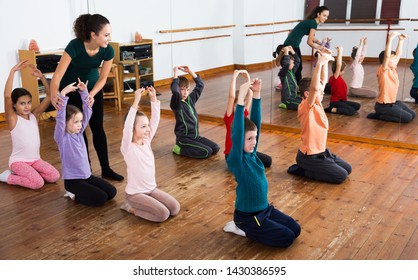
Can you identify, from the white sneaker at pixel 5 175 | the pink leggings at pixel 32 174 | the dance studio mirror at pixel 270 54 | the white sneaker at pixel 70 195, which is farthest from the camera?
the dance studio mirror at pixel 270 54

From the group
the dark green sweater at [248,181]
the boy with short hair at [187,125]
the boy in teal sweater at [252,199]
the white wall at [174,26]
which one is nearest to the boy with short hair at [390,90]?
the white wall at [174,26]

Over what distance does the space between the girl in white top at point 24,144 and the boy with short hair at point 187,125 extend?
1150 millimetres

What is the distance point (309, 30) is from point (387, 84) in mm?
989

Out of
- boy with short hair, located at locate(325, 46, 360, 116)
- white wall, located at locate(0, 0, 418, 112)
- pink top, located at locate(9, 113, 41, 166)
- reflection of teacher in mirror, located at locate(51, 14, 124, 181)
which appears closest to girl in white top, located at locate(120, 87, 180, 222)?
reflection of teacher in mirror, located at locate(51, 14, 124, 181)

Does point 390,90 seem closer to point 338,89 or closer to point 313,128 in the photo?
point 338,89

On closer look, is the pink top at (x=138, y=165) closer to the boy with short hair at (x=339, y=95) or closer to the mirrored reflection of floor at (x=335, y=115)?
the mirrored reflection of floor at (x=335, y=115)

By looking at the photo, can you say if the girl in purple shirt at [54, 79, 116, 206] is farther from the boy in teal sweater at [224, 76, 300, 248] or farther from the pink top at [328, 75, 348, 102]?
the pink top at [328, 75, 348, 102]

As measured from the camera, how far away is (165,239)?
273 cm

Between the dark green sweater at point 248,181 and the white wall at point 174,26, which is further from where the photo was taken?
the white wall at point 174,26

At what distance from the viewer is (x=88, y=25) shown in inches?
124

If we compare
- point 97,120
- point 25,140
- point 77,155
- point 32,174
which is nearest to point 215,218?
point 77,155

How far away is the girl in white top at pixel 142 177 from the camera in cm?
296

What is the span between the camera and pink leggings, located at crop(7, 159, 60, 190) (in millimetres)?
3543

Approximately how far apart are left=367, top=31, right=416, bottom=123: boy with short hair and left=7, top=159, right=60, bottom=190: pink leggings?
3261mm
